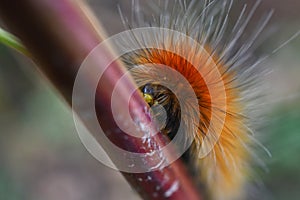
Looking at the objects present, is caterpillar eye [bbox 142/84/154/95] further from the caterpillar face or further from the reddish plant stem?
the reddish plant stem

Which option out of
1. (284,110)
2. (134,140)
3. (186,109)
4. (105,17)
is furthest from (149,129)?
(105,17)

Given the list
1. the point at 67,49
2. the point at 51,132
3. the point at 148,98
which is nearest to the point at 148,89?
the point at 148,98

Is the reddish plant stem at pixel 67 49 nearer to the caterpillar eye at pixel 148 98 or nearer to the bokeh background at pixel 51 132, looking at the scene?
the caterpillar eye at pixel 148 98

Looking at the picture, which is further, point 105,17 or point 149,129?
point 105,17

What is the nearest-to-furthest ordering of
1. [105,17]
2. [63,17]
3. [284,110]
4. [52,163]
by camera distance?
[63,17] < [284,110] < [105,17] < [52,163]

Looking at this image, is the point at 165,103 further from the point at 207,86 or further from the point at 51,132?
the point at 51,132

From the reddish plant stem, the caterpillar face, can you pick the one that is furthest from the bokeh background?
the reddish plant stem

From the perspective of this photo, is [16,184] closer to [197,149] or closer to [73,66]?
[197,149]
